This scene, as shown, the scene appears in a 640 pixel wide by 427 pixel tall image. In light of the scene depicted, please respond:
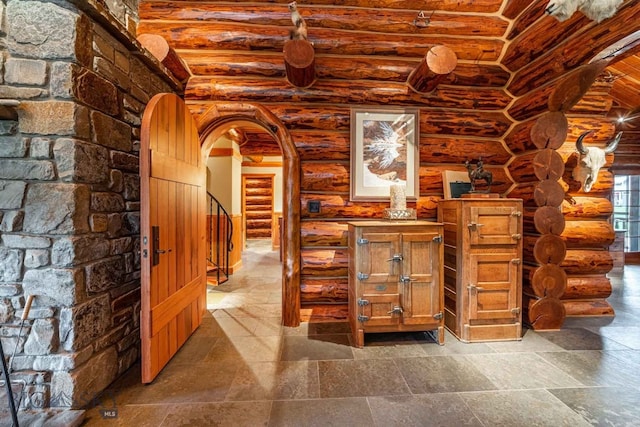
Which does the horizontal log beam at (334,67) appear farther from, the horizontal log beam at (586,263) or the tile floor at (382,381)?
the tile floor at (382,381)

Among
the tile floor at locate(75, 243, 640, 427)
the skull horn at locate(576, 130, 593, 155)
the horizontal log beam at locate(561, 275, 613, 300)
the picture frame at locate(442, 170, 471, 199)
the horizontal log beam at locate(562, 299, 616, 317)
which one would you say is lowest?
the tile floor at locate(75, 243, 640, 427)

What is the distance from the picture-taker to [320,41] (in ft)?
9.00

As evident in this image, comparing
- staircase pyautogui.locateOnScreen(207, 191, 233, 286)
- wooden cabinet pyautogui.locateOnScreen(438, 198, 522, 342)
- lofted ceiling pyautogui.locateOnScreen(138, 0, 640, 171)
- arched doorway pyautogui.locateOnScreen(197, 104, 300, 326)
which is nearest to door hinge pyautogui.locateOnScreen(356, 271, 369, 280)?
arched doorway pyautogui.locateOnScreen(197, 104, 300, 326)

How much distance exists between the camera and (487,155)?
294 centimetres

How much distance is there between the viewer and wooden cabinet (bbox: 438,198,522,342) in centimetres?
234

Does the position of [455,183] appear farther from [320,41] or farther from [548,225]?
[320,41]

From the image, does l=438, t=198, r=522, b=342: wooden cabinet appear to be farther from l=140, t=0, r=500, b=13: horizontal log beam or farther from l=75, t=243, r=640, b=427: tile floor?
l=140, t=0, r=500, b=13: horizontal log beam

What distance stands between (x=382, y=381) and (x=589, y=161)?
3.05 m

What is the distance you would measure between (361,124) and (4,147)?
2722 millimetres

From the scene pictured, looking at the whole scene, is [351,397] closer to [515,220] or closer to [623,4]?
[515,220]

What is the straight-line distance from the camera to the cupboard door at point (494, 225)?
2336 mm

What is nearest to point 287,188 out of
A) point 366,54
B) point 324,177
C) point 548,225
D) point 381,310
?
point 324,177

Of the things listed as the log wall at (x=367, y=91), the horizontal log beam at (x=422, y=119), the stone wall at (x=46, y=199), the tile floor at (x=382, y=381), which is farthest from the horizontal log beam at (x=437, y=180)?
the stone wall at (x=46, y=199)

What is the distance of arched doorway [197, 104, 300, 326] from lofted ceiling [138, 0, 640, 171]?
0.19 meters
